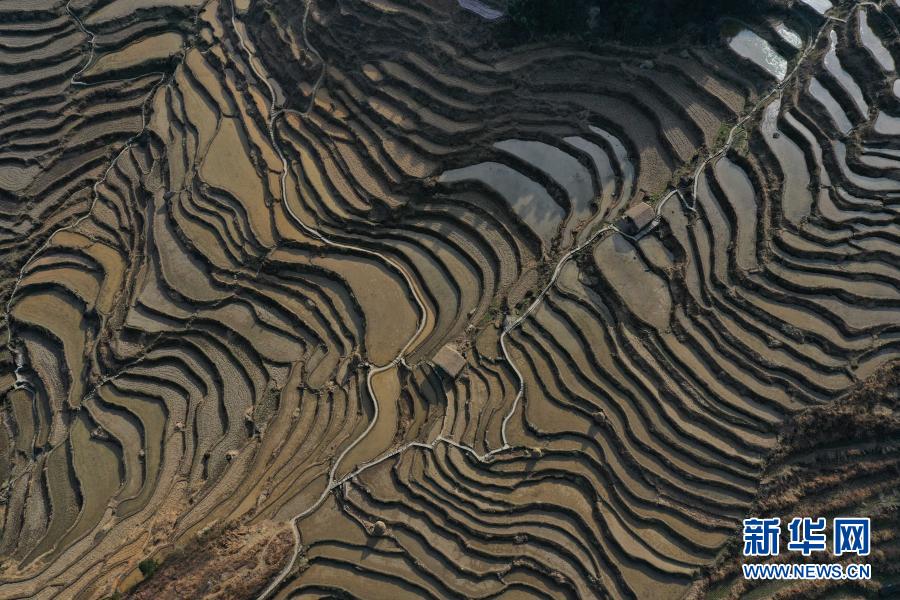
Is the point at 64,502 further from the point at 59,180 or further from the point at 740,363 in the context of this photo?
the point at 740,363

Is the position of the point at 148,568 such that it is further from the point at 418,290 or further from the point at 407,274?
the point at 407,274

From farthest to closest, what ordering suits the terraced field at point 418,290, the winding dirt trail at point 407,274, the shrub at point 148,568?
1. the winding dirt trail at point 407,274
2. the terraced field at point 418,290
3. the shrub at point 148,568

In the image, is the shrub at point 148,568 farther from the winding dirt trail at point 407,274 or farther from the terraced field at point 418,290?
the winding dirt trail at point 407,274

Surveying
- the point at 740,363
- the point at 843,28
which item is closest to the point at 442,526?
the point at 740,363

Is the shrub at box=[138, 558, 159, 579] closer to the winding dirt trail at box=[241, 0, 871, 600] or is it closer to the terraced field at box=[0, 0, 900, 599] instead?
the terraced field at box=[0, 0, 900, 599]

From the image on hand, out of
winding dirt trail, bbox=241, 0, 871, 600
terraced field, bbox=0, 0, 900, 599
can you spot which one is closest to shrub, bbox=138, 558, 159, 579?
terraced field, bbox=0, 0, 900, 599

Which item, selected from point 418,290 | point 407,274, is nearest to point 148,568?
point 418,290

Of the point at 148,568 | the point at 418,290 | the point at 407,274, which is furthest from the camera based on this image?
the point at 407,274

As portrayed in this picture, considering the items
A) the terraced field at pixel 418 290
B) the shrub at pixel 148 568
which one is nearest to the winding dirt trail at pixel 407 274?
the terraced field at pixel 418 290
